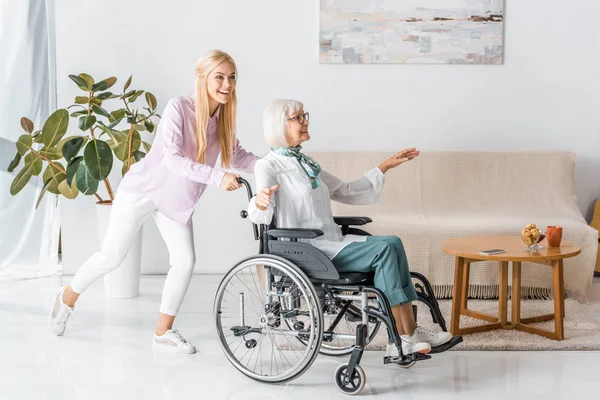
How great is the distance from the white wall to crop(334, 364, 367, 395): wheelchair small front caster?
2250mm

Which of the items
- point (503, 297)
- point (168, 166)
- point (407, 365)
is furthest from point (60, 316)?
point (503, 297)

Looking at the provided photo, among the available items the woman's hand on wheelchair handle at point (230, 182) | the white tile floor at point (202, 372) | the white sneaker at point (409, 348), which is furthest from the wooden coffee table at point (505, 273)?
the woman's hand on wheelchair handle at point (230, 182)

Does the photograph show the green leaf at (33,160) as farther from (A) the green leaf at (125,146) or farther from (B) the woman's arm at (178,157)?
(B) the woman's arm at (178,157)

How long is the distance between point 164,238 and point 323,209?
0.71 m

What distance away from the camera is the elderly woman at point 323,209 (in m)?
2.71

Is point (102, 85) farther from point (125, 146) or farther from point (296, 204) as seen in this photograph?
point (296, 204)

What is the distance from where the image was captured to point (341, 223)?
3064 millimetres

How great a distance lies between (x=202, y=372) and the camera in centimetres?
299

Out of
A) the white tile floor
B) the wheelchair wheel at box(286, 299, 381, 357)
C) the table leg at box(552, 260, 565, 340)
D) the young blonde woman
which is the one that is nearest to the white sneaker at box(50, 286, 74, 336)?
the white tile floor

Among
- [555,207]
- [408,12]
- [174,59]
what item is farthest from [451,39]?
[174,59]

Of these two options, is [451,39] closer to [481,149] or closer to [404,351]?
[481,149]

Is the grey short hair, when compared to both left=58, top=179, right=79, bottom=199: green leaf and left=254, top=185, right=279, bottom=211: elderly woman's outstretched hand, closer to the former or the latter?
left=254, top=185, right=279, bottom=211: elderly woman's outstretched hand

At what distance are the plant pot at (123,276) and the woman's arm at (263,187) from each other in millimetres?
1645

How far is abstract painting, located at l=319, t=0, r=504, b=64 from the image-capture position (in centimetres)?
473
